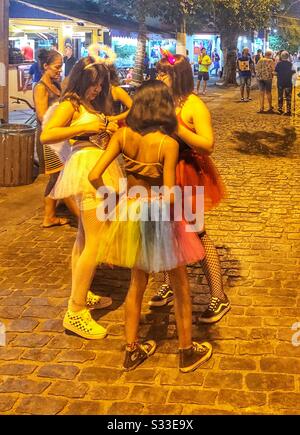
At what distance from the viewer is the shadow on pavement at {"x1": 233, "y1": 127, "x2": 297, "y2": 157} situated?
11844 mm

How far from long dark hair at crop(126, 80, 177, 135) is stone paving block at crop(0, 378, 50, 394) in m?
1.65

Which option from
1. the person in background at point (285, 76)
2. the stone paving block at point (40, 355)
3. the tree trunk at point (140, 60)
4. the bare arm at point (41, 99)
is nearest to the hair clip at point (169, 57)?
the stone paving block at point (40, 355)

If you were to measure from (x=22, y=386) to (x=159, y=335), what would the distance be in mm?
1099

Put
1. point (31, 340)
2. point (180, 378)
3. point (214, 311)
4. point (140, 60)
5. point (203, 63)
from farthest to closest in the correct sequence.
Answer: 1. point (203, 63)
2. point (140, 60)
3. point (214, 311)
4. point (31, 340)
5. point (180, 378)

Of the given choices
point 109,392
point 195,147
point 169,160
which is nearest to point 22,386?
point 109,392

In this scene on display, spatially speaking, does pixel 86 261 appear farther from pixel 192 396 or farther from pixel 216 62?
pixel 216 62

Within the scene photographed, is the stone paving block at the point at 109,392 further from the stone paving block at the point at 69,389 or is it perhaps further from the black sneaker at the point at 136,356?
the black sneaker at the point at 136,356

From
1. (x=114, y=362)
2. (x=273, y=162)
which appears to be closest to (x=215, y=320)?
(x=114, y=362)

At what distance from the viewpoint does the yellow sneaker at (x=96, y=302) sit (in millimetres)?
4645

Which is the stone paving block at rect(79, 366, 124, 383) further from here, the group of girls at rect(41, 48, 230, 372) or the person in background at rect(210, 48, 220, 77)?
the person in background at rect(210, 48, 220, 77)

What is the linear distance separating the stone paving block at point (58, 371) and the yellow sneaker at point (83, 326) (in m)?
0.39

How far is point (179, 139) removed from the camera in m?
3.86

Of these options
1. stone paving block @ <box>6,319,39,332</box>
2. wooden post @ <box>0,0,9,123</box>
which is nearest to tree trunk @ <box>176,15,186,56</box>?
wooden post @ <box>0,0,9,123</box>

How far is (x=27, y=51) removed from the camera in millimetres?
18125
